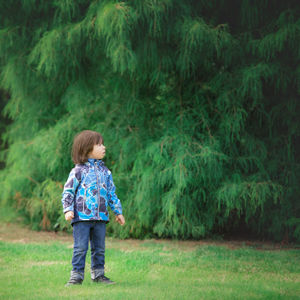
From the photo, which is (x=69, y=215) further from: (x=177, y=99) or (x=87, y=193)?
(x=177, y=99)

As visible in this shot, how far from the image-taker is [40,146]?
668 cm

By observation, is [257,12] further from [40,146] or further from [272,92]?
[40,146]

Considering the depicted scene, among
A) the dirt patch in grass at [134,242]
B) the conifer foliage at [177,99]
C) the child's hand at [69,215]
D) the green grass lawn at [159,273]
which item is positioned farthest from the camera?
the dirt patch in grass at [134,242]

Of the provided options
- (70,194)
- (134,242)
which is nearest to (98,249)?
(70,194)

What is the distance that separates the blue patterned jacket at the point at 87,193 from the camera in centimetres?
369

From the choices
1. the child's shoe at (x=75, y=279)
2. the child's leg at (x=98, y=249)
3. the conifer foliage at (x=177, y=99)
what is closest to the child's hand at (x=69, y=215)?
the child's leg at (x=98, y=249)

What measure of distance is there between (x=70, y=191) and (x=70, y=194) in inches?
1.0

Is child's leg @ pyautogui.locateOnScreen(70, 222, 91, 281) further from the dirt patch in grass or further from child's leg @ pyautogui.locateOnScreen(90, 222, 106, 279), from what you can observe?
the dirt patch in grass

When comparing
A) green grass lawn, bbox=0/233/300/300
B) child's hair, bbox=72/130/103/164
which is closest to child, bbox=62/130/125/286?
child's hair, bbox=72/130/103/164

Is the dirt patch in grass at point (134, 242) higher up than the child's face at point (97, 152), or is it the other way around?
the child's face at point (97, 152)

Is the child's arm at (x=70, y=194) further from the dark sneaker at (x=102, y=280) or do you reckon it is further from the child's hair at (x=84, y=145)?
the dark sneaker at (x=102, y=280)

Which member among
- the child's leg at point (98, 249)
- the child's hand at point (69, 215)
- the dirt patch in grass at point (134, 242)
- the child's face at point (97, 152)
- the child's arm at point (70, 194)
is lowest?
the dirt patch in grass at point (134, 242)

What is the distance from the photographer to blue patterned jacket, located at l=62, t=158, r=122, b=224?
145 inches

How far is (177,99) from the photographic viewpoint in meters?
6.30
